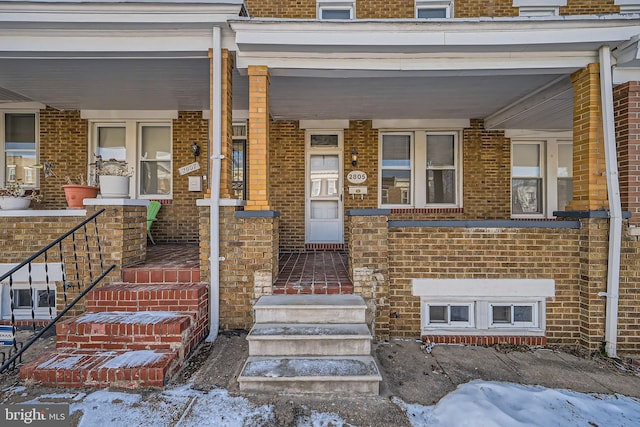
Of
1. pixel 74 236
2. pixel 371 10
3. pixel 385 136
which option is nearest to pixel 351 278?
pixel 74 236

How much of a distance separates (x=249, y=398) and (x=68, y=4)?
4.59m

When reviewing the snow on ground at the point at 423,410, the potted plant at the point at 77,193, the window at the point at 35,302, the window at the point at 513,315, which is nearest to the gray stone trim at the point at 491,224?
the window at the point at 513,315

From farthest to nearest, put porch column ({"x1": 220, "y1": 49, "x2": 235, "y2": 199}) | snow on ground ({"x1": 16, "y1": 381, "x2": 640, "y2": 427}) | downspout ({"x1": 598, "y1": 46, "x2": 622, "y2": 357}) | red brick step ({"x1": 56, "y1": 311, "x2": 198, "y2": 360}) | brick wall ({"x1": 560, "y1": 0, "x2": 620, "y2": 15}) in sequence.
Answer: brick wall ({"x1": 560, "y1": 0, "x2": 620, "y2": 15}), porch column ({"x1": 220, "y1": 49, "x2": 235, "y2": 199}), downspout ({"x1": 598, "y1": 46, "x2": 622, "y2": 357}), red brick step ({"x1": 56, "y1": 311, "x2": 198, "y2": 360}), snow on ground ({"x1": 16, "y1": 381, "x2": 640, "y2": 427})

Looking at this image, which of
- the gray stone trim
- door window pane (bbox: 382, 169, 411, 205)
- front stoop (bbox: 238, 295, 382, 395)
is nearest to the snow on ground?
front stoop (bbox: 238, 295, 382, 395)

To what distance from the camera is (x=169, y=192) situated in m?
6.59

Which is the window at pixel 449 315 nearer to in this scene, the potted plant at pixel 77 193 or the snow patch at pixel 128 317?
the snow patch at pixel 128 317

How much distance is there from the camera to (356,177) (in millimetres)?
6484

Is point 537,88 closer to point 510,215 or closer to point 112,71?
point 510,215

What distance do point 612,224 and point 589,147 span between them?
919 mm

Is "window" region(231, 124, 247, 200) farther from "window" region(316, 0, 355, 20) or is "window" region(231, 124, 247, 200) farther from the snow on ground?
the snow on ground

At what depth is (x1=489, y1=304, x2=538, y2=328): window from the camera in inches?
154

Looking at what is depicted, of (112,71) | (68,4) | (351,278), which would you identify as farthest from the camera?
(112,71)

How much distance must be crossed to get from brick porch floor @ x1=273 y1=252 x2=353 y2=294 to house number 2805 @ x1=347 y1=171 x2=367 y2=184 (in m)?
1.49

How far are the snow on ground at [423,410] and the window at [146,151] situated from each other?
4640 mm
